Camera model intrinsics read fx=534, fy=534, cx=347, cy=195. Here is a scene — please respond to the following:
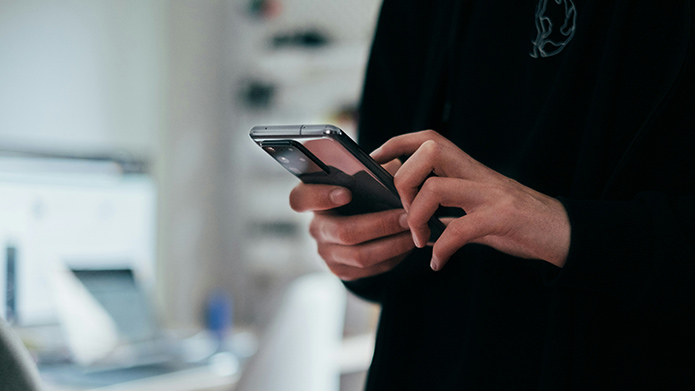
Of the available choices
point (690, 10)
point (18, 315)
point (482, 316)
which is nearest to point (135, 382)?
point (18, 315)

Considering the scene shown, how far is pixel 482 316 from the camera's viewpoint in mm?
523

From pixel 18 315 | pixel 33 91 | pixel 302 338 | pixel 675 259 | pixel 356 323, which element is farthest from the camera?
pixel 356 323

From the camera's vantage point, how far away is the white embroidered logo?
511 mm

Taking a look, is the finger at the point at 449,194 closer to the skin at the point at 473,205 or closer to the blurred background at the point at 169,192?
the skin at the point at 473,205

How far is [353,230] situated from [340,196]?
4 cm

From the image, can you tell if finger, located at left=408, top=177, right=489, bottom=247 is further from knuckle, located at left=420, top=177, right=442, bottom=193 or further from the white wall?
the white wall

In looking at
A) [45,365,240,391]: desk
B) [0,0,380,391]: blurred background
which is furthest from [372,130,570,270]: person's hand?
[45,365,240,391]: desk

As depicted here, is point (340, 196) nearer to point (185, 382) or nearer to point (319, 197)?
point (319, 197)

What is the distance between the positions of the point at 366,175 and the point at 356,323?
1796mm

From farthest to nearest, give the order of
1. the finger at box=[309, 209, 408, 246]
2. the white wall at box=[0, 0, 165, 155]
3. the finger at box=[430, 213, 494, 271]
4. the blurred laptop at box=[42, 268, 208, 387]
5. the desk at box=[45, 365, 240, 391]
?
the white wall at box=[0, 0, 165, 155]
the blurred laptop at box=[42, 268, 208, 387]
the desk at box=[45, 365, 240, 391]
the finger at box=[309, 209, 408, 246]
the finger at box=[430, 213, 494, 271]

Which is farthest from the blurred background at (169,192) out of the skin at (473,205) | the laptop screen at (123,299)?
the skin at (473,205)

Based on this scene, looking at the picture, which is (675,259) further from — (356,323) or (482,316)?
(356,323)

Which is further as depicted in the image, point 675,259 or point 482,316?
point 482,316

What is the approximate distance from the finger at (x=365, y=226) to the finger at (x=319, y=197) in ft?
0.07
